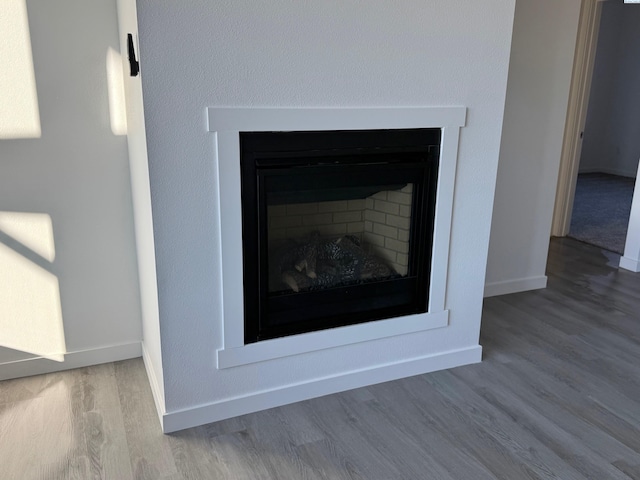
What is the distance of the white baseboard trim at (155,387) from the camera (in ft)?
6.81

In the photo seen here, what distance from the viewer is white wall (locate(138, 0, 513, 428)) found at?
5.84ft

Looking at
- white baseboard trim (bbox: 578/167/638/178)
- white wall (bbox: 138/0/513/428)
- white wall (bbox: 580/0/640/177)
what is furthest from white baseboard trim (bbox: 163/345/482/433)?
white wall (bbox: 580/0/640/177)

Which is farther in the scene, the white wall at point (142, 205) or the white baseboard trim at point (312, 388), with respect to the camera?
the white baseboard trim at point (312, 388)

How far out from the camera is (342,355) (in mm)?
2307

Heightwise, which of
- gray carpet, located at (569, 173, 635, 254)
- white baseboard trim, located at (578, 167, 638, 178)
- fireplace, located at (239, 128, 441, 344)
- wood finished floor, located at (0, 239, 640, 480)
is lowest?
wood finished floor, located at (0, 239, 640, 480)

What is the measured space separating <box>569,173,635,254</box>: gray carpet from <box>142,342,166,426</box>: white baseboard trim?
367 centimetres

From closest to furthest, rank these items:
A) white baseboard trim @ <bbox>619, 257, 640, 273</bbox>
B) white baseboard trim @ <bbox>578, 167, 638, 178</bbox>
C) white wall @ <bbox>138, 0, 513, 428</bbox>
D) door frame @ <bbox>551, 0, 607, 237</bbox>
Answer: white wall @ <bbox>138, 0, 513, 428</bbox> → white baseboard trim @ <bbox>619, 257, 640, 273</bbox> → door frame @ <bbox>551, 0, 607, 237</bbox> → white baseboard trim @ <bbox>578, 167, 638, 178</bbox>

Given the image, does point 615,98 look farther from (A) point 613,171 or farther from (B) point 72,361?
(B) point 72,361

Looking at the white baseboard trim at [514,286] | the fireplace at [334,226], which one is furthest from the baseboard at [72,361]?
the white baseboard trim at [514,286]

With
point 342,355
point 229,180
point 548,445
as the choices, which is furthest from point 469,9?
point 548,445

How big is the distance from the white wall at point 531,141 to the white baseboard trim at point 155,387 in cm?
207

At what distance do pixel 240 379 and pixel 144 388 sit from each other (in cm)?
49

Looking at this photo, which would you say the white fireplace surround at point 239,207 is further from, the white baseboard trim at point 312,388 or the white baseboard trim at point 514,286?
the white baseboard trim at point 514,286

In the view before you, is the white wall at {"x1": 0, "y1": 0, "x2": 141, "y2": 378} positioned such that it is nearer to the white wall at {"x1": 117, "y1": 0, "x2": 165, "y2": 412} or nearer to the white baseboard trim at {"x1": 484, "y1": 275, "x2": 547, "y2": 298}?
the white wall at {"x1": 117, "y1": 0, "x2": 165, "y2": 412}
